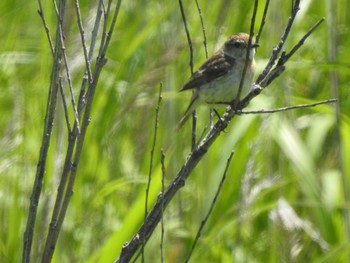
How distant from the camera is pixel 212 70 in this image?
484 cm

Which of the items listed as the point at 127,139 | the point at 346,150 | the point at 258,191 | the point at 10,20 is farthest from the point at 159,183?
the point at 10,20

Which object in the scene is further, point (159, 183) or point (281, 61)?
point (159, 183)

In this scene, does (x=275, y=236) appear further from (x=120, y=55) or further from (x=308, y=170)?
(x=120, y=55)

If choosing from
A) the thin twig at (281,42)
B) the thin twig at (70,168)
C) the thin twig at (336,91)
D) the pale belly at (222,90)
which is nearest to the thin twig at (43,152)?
the thin twig at (70,168)

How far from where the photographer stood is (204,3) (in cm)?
522

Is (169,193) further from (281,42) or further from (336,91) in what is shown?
(336,91)

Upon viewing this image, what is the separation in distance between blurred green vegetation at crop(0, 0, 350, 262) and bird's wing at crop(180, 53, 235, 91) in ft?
0.45

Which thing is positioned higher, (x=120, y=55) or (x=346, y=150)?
(x=120, y=55)

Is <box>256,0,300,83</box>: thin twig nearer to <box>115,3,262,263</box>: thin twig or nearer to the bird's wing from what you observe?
<box>115,3,262,263</box>: thin twig

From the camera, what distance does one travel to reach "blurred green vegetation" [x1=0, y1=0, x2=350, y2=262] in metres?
4.30

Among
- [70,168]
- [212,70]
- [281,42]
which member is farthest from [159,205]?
[212,70]

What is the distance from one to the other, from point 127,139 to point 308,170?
1.52 m

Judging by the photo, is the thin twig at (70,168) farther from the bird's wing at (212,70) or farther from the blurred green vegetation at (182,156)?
the bird's wing at (212,70)

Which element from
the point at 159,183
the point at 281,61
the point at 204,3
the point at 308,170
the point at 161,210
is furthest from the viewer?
the point at 204,3
